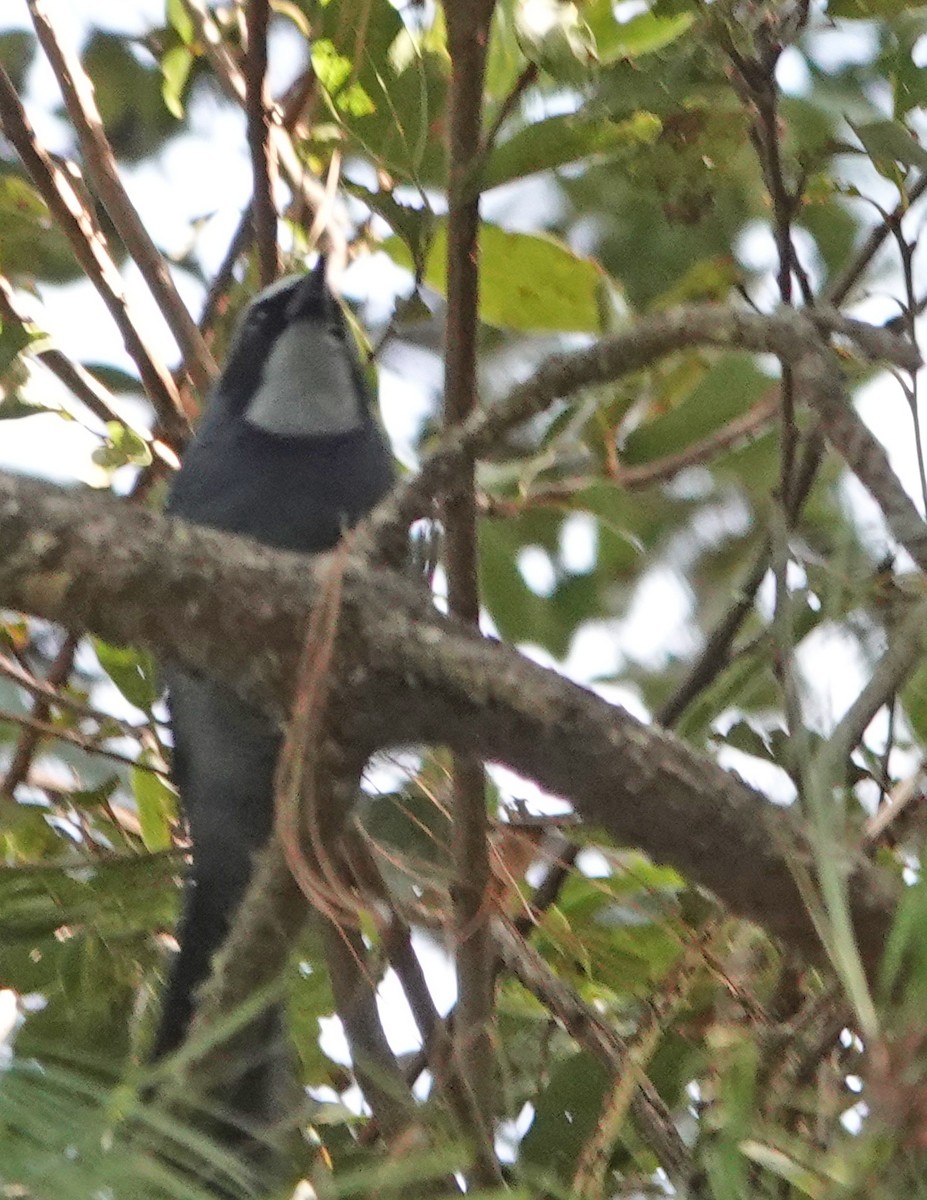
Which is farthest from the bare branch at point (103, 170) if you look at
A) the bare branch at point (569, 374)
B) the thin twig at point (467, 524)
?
the bare branch at point (569, 374)

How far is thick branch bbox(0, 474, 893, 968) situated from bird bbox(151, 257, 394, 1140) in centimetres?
24

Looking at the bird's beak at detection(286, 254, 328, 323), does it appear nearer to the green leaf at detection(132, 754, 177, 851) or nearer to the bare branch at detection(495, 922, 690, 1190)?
the green leaf at detection(132, 754, 177, 851)

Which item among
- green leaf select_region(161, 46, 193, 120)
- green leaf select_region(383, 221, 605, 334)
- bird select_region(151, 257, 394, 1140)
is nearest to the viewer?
bird select_region(151, 257, 394, 1140)

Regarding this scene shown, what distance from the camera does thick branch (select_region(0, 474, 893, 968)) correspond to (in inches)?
25.7

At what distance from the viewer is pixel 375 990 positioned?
928mm

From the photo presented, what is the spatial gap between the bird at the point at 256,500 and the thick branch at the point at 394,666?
0.24 meters

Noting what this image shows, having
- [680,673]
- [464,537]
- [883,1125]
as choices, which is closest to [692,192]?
[464,537]

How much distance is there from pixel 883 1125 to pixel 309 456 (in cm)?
84

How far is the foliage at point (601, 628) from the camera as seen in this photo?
0.61 meters

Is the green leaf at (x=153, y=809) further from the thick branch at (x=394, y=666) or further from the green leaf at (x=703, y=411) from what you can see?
the thick branch at (x=394, y=666)

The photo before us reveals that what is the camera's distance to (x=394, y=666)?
668mm

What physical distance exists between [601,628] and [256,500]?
0.28 m

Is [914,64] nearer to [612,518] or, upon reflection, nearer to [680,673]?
[612,518]

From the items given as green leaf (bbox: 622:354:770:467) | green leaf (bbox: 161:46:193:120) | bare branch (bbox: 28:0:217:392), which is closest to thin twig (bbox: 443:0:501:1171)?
green leaf (bbox: 622:354:770:467)
